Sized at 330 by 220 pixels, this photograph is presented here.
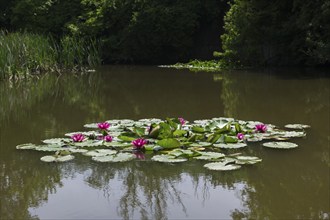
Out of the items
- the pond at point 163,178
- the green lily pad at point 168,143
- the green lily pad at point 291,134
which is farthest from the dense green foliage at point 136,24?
the green lily pad at point 168,143

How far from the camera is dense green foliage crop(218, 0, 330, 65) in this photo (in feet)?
37.9

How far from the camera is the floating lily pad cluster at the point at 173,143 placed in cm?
398

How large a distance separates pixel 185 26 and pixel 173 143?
1343cm

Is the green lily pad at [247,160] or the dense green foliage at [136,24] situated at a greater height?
the dense green foliage at [136,24]

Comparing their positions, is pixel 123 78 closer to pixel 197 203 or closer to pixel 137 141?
pixel 137 141

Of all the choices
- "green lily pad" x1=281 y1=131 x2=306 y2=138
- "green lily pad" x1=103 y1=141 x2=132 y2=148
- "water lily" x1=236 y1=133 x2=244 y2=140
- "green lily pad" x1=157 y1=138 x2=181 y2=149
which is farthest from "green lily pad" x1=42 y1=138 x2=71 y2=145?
"green lily pad" x1=281 y1=131 x2=306 y2=138

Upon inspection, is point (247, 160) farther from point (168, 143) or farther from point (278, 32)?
point (278, 32)

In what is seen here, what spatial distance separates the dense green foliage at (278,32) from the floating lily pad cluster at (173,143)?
280 inches

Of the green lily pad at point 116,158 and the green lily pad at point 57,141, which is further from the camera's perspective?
the green lily pad at point 57,141

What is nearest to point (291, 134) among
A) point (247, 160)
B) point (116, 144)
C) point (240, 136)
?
point (240, 136)

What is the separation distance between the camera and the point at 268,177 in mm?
3582

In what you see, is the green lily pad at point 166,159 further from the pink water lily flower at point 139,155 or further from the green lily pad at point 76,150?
the green lily pad at point 76,150

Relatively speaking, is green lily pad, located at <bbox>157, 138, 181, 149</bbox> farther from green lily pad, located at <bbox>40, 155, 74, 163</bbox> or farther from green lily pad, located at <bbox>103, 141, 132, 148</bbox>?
green lily pad, located at <bbox>40, 155, 74, 163</bbox>

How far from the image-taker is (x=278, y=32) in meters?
12.9
